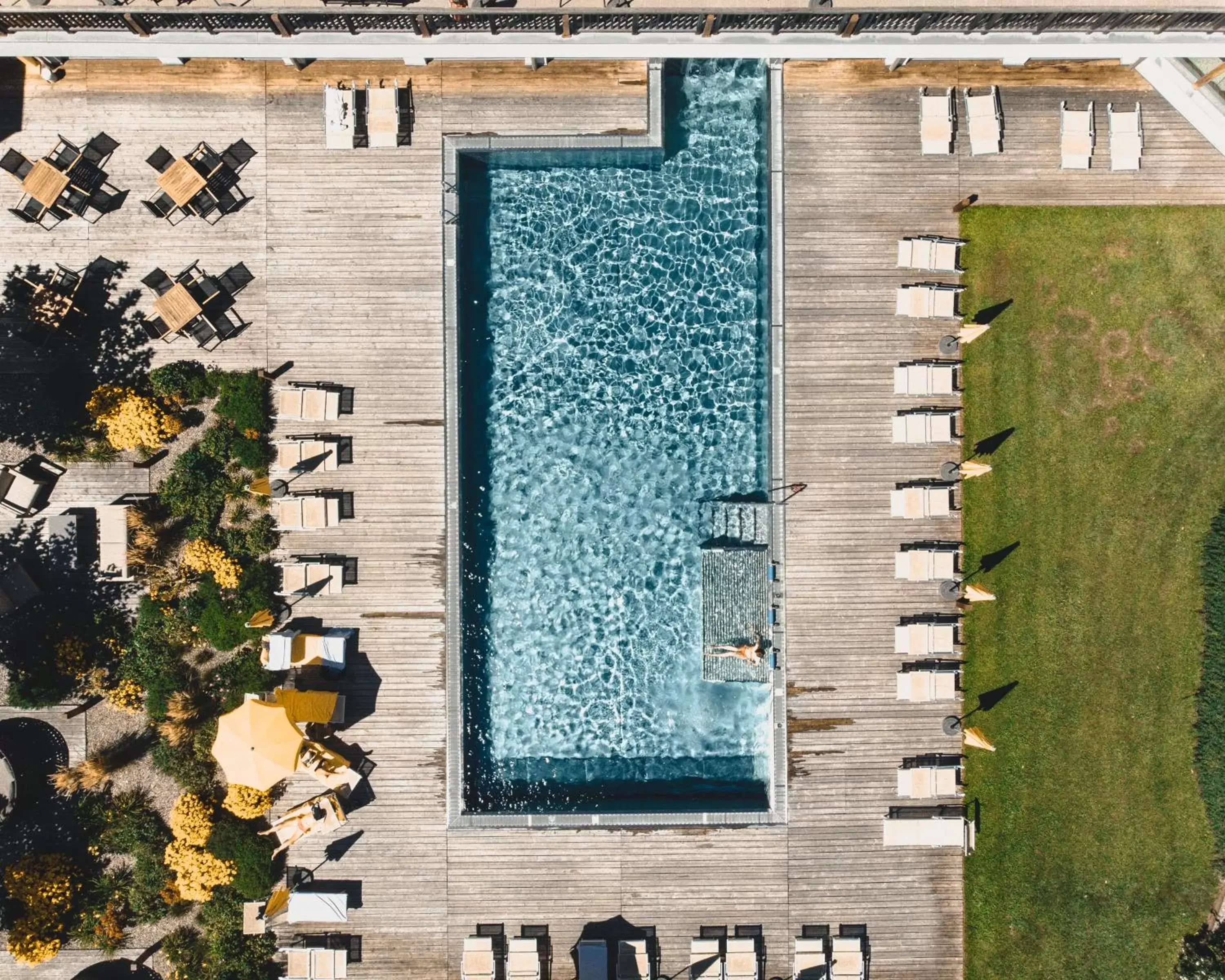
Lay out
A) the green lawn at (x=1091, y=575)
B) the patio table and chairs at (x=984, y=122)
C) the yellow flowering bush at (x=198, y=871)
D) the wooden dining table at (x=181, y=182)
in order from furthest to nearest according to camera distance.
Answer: the green lawn at (x=1091, y=575) → the patio table and chairs at (x=984, y=122) → the wooden dining table at (x=181, y=182) → the yellow flowering bush at (x=198, y=871)

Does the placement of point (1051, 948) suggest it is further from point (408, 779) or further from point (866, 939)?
point (408, 779)

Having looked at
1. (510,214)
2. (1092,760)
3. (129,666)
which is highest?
(510,214)

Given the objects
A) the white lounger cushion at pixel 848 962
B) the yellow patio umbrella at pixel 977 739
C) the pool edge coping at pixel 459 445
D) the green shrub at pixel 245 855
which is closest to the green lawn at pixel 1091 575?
the yellow patio umbrella at pixel 977 739

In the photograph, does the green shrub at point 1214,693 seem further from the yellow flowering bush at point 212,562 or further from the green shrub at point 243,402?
the yellow flowering bush at point 212,562

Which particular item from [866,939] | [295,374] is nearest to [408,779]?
[295,374]

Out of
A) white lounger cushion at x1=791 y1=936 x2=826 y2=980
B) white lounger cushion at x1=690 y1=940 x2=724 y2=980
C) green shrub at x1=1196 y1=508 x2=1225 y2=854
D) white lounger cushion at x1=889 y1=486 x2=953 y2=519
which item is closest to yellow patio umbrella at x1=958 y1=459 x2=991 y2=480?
white lounger cushion at x1=889 y1=486 x2=953 y2=519
